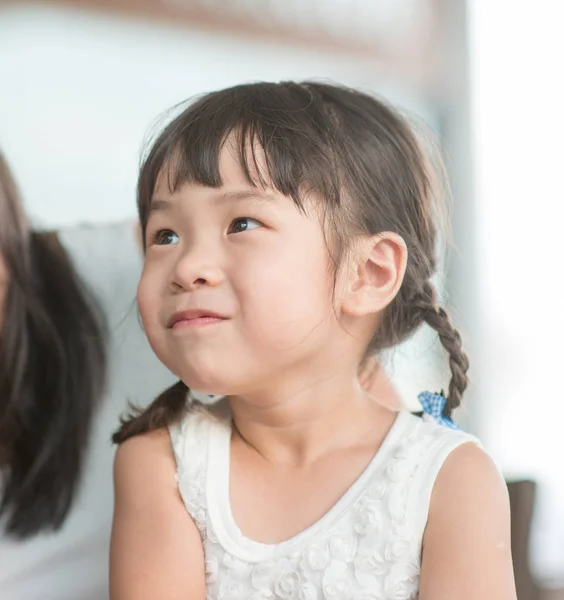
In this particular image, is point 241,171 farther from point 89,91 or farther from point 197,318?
point 89,91

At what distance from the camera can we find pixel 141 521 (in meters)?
0.96

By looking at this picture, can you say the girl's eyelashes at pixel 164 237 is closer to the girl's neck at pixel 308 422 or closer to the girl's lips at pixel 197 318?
the girl's lips at pixel 197 318

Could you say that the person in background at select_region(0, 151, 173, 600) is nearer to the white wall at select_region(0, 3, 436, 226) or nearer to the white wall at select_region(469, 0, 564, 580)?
the white wall at select_region(0, 3, 436, 226)

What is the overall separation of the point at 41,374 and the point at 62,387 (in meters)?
0.04

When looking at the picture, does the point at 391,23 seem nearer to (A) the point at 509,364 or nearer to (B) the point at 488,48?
(B) the point at 488,48

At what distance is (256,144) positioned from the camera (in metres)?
0.90

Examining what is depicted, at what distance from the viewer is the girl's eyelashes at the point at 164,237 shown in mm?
936

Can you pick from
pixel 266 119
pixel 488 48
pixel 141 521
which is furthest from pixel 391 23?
pixel 141 521

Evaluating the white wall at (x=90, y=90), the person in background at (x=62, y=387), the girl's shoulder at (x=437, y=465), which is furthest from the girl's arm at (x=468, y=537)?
the white wall at (x=90, y=90)

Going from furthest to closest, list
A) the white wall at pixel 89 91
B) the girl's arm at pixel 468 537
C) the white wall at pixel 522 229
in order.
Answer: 1. the white wall at pixel 522 229
2. the white wall at pixel 89 91
3. the girl's arm at pixel 468 537

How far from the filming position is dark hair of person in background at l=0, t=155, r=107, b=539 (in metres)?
1.19

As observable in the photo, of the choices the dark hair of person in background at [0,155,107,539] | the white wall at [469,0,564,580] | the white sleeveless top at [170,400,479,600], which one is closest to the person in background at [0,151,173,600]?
the dark hair of person in background at [0,155,107,539]

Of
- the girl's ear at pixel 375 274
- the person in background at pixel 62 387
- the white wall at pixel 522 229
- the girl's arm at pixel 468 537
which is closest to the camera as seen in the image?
the girl's arm at pixel 468 537

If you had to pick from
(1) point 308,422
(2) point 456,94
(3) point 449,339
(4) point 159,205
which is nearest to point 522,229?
(2) point 456,94
